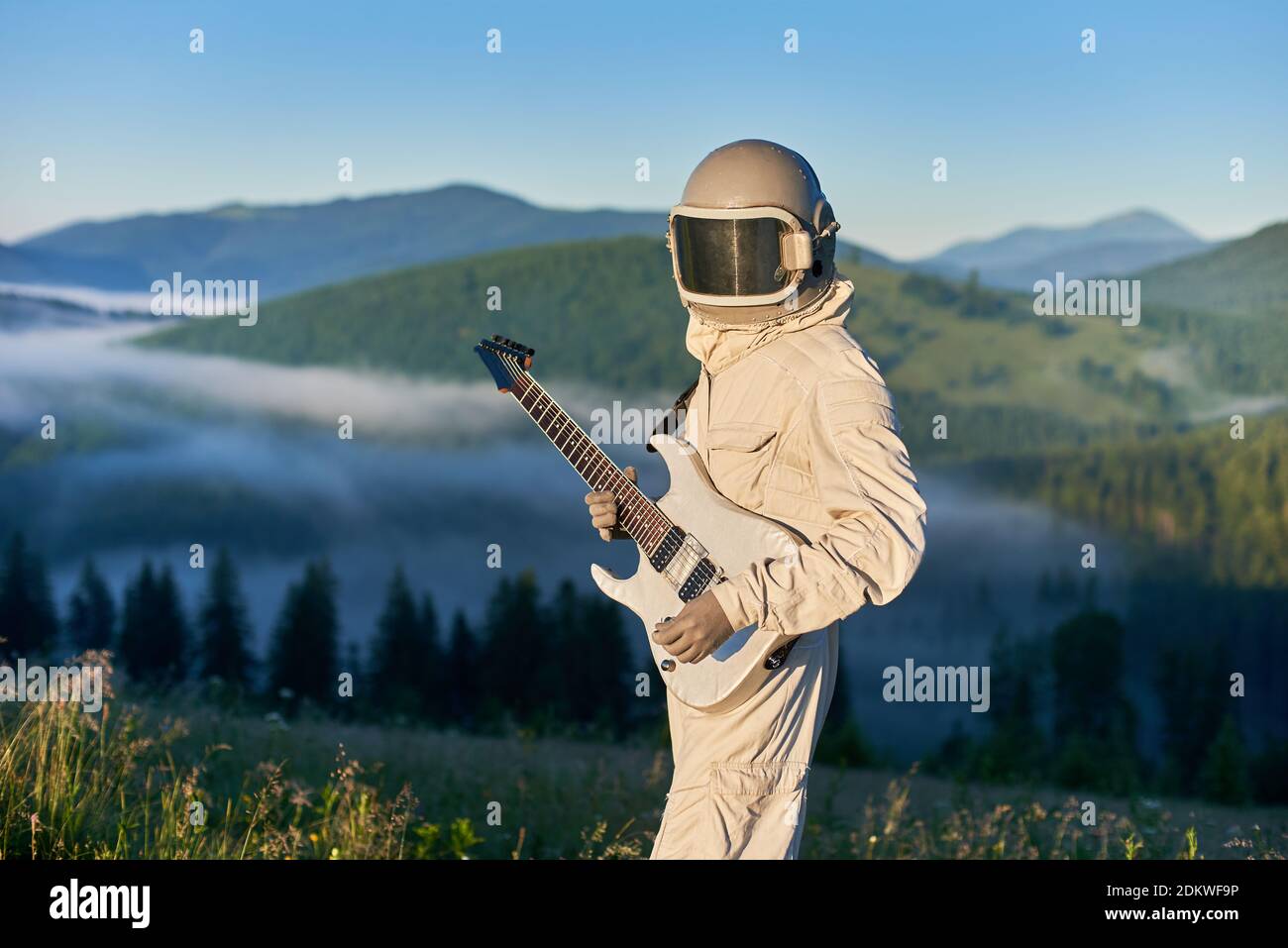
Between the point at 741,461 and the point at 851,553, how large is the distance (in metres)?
0.59

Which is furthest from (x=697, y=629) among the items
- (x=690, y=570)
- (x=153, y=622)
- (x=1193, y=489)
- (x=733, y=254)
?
(x=1193, y=489)

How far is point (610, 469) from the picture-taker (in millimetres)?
4254

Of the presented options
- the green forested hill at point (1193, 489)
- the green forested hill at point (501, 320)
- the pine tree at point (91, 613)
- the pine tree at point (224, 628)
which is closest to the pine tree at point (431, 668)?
the pine tree at point (224, 628)

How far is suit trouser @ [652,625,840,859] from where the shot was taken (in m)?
4.09

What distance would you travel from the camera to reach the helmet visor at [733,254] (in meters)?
4.10

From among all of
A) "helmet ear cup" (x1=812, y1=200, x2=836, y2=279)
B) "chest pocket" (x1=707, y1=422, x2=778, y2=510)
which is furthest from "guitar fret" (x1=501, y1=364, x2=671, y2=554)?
"helmet ear cup" (x1=812, y1=200, x2=836, y2=279)

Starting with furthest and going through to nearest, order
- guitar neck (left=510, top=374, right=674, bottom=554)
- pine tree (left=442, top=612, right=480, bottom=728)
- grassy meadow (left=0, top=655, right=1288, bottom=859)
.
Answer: pine tree (left=442, top=612, right=480, bottom=728), grassy meadow (left=0, top=655, right=1288, bottom=859), guitar neck (left=510, top=374, right=674, bottom=554)

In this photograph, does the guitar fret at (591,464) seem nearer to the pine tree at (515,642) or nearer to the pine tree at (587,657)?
the pine tree at (587,657)

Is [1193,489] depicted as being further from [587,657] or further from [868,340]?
[587,657]

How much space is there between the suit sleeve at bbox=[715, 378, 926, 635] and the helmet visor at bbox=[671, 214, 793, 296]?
506mm

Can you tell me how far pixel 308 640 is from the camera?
25469 millimetres

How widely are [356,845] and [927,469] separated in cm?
3118

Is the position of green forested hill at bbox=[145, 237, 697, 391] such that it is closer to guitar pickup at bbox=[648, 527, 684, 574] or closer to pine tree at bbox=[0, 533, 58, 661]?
pine tree at bbox=[0, 533, 58, 661]
